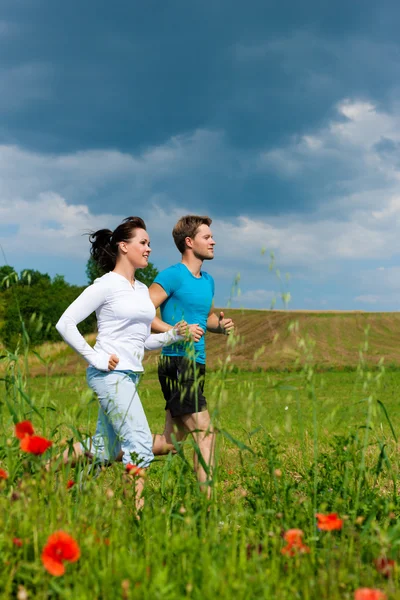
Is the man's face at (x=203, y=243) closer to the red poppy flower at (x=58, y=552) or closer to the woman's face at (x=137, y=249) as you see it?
the woman's face at (x=137, y=249)

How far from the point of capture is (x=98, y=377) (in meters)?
4.02

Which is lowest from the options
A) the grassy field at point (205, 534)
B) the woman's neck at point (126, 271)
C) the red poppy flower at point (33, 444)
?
the grassy field at point (205, 534)

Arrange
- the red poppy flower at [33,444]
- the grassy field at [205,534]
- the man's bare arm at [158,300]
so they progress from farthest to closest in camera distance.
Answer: the man's bare arm at [158,300] < the red poppy flower at [33,444] < the grassy field at [205,534]

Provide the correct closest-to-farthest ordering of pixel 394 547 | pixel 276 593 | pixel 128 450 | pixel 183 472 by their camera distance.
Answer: pixel 276 593, pixel 394 547, pixel 183 472, pixel 128 450

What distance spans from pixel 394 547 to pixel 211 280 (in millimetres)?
3196

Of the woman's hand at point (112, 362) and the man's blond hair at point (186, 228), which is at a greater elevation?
the man's blond hair at point (186, 228)

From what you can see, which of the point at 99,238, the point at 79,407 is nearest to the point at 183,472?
the point at 79,407

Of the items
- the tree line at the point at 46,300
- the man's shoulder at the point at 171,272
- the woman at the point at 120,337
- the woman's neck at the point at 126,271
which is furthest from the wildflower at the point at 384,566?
the tree line at the point at 46,300

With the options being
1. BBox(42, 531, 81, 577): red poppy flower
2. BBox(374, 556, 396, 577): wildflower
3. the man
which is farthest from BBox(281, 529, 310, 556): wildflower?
the man

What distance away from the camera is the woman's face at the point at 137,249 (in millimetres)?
4438

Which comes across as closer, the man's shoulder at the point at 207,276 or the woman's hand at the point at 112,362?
the woman's hand at the point at 112,362

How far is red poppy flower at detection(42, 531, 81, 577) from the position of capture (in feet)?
6.52

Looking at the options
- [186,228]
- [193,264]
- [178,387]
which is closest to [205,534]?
[178,387]

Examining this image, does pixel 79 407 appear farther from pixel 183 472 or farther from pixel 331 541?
pixel 331 541
